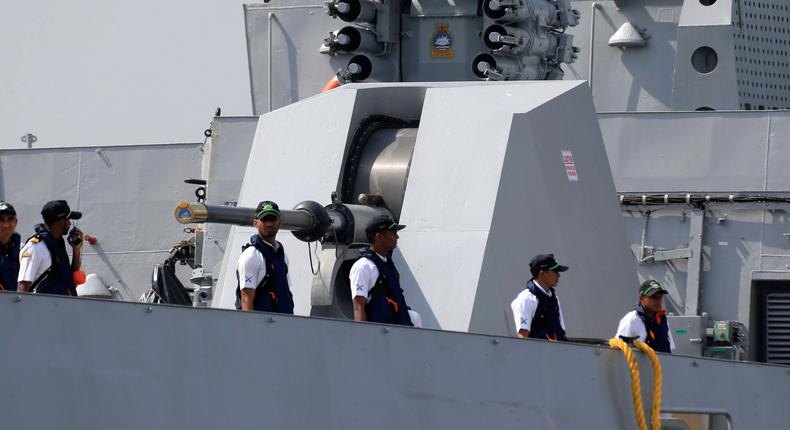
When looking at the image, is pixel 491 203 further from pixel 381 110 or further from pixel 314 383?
pixel 314 383

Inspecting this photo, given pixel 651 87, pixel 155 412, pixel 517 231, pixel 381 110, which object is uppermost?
pixel 651 87

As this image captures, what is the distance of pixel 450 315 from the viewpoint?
7719 mm

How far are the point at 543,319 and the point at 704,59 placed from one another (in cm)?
663

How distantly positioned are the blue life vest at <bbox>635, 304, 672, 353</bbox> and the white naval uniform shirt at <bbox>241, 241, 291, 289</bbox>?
72.8 inches

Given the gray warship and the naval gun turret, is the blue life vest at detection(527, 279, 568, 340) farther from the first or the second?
the naval gun turret

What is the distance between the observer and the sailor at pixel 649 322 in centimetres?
760

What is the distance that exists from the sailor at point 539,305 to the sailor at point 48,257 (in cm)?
209

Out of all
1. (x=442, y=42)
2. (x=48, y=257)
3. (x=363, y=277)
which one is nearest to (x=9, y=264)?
(x=48, y=257)

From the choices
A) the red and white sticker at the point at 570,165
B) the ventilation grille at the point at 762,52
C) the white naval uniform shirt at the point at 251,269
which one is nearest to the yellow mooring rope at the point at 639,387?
the white naval uniform shirt at the point at 251,269

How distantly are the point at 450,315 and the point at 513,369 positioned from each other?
4.48 feet

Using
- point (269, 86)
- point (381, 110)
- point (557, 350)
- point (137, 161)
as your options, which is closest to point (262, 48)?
point (269, 86)

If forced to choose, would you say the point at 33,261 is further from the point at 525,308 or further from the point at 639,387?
the point at 639,387

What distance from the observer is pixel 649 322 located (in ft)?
25.1

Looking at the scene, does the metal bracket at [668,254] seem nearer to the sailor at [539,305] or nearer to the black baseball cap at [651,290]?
the black baseball cap at [651,290]
